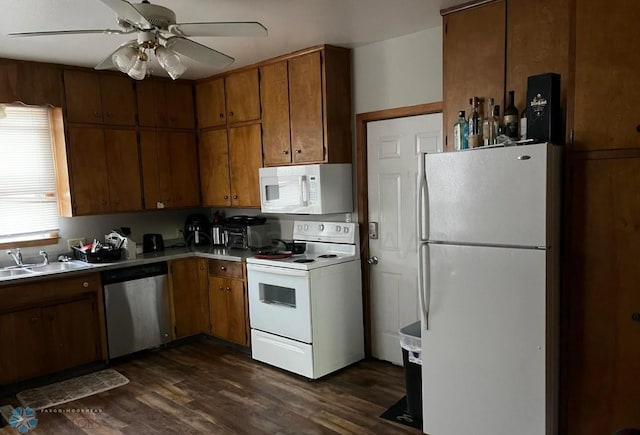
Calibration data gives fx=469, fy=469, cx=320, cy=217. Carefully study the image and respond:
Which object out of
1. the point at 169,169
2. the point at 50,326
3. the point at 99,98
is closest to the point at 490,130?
the point at 169,169

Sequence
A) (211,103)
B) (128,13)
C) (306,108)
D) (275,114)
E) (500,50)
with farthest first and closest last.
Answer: (211,103)
(275,114)
(306,108)
(500,50)
(128,13)

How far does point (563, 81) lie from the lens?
96.7 inches

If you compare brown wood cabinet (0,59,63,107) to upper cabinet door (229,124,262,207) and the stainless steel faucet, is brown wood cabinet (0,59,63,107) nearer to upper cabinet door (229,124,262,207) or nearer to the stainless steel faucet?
Result: the stainless steel faucet

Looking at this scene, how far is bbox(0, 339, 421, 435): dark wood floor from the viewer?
299 centimetres

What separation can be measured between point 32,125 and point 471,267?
388 centimetres

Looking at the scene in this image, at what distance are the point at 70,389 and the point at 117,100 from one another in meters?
2.52

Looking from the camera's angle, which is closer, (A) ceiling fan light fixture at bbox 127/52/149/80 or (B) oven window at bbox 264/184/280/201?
(A) ceiling fan light fixture at bbox 127/52/149/80

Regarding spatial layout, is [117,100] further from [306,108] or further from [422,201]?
[422,201]

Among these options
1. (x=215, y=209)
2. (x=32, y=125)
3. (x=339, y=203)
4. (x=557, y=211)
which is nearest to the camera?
(x=557, y=211)

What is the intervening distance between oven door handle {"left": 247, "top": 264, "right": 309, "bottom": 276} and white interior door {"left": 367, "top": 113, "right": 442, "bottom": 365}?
2.31 ft

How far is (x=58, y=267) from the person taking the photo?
12.8 feet

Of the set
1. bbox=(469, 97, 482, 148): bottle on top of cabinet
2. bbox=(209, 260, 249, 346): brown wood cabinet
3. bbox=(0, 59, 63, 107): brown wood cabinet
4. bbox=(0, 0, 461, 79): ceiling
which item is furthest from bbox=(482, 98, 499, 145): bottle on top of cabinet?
bbox=(0, 59, 63, 107): brown wood cabinet

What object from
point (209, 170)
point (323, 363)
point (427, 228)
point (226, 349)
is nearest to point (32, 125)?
point (209, 170)

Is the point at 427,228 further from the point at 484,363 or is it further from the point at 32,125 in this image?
the point at 32,125
